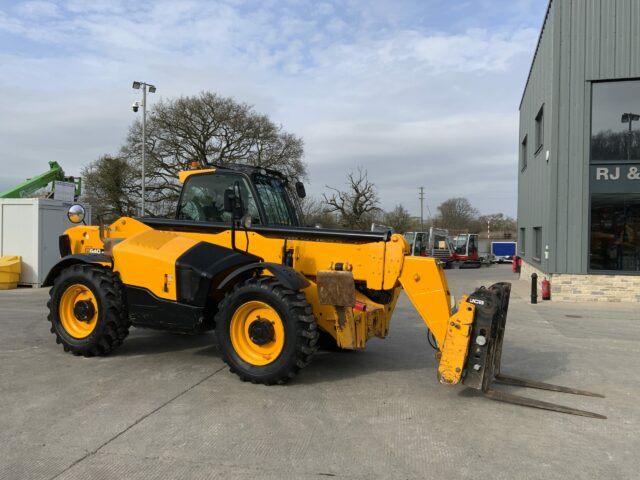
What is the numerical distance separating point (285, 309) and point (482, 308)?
191cm

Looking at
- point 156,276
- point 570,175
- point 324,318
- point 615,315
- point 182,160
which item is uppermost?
point 182,160

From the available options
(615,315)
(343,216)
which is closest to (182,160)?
(343,216)

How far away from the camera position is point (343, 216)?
41.5 meters

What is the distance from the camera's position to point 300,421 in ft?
14.6

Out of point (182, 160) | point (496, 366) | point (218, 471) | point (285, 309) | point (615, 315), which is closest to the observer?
point (218, 471)

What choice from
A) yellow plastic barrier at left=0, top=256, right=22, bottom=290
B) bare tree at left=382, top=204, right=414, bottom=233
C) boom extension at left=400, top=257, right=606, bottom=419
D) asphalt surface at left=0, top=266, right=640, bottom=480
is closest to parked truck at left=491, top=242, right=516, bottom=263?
bare tree at left=382, top=204, right=414, bottom=233

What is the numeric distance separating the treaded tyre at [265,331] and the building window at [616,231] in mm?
11347

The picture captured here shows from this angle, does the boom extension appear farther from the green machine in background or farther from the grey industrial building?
the green machine in background

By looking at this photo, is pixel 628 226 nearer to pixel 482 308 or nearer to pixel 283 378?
pixel 482 308

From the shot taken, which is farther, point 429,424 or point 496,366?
point 496,366

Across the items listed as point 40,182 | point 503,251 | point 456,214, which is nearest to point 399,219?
point 503,251

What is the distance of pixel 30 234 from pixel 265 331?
1332 cm

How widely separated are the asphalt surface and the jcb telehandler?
1.19ft

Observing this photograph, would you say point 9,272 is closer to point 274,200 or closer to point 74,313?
point 74,313
